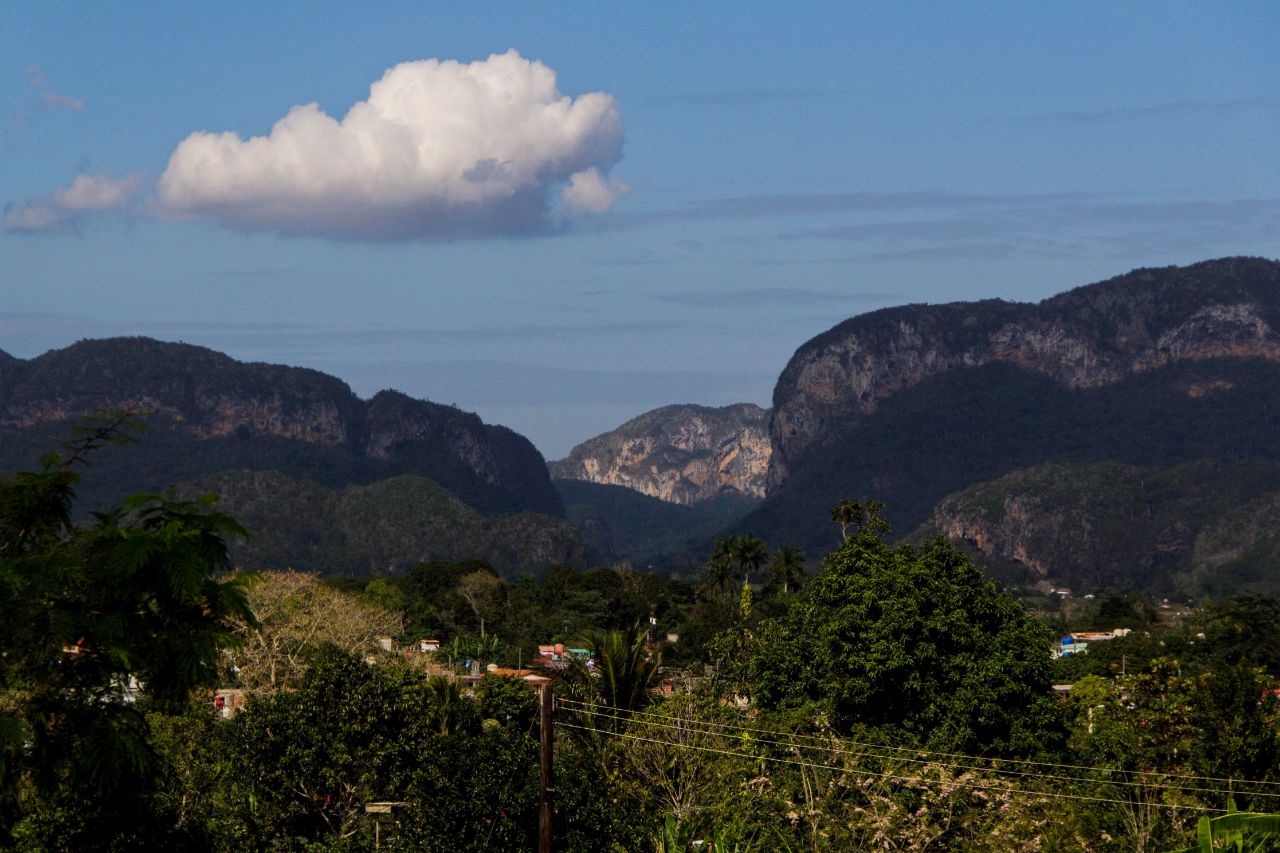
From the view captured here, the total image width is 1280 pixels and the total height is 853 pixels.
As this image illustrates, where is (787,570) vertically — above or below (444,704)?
above

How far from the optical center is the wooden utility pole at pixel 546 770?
24.6m

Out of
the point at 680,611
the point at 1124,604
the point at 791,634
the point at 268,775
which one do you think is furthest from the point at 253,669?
the point at 1124,604

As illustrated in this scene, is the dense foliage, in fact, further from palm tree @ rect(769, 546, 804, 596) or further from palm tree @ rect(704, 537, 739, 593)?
palm tree @ rect(769, 546, 804, 596)

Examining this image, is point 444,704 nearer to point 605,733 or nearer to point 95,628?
point 605,733

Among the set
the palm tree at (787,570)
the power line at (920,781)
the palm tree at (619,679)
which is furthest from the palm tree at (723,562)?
the power line at (920,781)

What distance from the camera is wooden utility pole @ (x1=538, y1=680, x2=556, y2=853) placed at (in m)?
24.6

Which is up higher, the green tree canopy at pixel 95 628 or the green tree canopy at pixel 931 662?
the green tree canopy at pixel 95 628

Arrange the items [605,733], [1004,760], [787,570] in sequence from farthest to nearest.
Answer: [787,570]
[605,733]
[1004,760]

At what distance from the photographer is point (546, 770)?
81.8 ft

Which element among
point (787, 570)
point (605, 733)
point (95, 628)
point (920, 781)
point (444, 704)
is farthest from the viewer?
point (787, 570)

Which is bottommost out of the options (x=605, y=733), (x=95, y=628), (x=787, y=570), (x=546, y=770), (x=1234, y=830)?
(x=605, y=733)

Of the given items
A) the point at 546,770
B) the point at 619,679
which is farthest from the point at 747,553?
the point at 546,770

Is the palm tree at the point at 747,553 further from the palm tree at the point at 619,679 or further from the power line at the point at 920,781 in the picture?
the power line at the point at 920,781

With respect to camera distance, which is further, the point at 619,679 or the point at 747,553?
the point at 747,553
